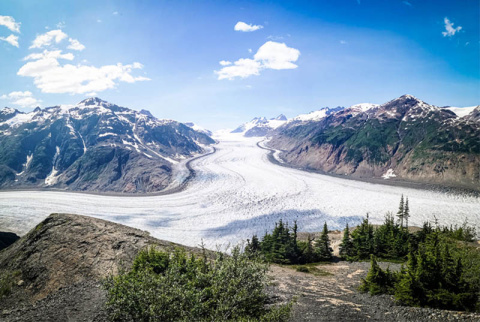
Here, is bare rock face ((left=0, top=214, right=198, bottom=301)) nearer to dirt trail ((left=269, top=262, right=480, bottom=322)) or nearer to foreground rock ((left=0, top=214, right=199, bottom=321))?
foreground rock ((left=0, top=214, right=199, bottom=321))

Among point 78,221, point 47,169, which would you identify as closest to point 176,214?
point 78,221

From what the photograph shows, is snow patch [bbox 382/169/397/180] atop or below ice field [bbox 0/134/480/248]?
atop

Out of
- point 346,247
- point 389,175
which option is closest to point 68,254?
point 346,247

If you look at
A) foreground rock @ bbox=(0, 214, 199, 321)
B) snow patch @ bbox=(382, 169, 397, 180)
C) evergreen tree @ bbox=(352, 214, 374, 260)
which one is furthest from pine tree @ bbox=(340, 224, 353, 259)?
snow patch @ bbox=(382, 169, 397, 180)

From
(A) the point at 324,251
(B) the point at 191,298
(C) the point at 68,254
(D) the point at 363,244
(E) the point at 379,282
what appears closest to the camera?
(B) the point at 191,298

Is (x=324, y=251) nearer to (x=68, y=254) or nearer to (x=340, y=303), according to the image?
(x=340, y=303)

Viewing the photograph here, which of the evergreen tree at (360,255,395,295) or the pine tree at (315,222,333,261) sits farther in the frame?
the pine tree at (315,222,333,261)

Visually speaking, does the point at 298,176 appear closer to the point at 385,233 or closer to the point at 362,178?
the point at 362,178
